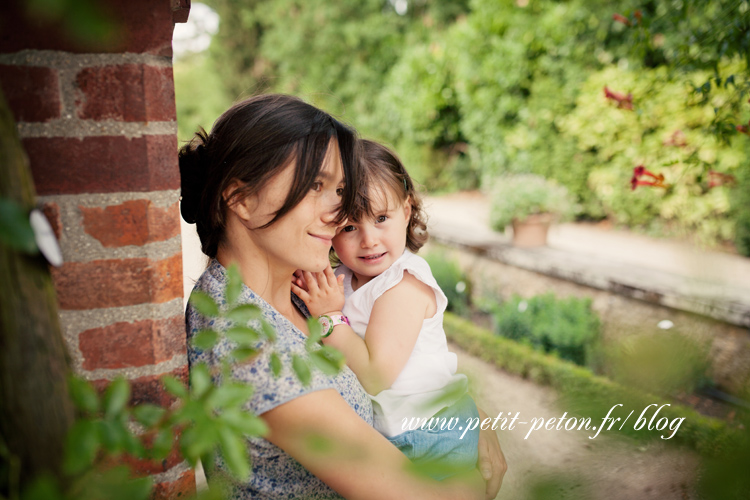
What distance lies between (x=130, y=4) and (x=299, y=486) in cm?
119

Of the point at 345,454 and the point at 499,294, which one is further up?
the point at 345,454

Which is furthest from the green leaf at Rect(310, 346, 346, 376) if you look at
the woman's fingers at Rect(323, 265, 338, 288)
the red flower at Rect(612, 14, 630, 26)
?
the red flower at Rect(612, 14, 630, 26)

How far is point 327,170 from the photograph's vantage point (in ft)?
4.95

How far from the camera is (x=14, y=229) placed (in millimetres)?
466

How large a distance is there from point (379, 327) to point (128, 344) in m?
0.93

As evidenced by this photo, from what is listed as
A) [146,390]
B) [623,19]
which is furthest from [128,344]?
[623,19]

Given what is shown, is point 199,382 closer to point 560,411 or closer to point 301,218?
point 560,411

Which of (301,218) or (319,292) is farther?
(319,292)

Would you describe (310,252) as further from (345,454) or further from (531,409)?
(531,409)

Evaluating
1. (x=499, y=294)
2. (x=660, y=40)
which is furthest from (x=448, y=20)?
(x=499, y=294)

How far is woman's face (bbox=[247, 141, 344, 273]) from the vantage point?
146 centimetres

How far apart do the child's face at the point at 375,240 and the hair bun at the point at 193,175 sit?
59 centimetres

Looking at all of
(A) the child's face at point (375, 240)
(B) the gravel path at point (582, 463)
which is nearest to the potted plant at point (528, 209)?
(A) the child's face at point (375, 240)

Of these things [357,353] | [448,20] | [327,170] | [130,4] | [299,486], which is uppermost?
[448,20]
